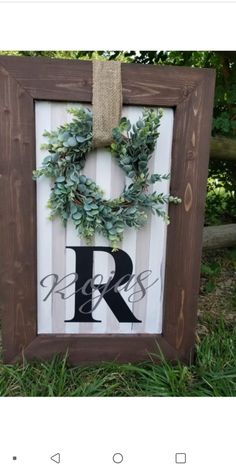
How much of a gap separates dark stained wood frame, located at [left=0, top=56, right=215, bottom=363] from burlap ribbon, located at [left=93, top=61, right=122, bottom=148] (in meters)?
0.03

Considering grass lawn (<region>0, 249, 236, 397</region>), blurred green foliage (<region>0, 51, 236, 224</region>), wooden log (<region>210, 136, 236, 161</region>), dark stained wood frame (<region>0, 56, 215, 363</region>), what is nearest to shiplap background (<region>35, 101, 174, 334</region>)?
dark stained wood frame (<region>0, 56, 215, 363</region>)

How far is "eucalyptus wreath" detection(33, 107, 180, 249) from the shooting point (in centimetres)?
131

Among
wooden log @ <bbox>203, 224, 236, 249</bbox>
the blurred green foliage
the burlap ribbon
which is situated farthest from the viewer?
wooden log @ <bbox>203, 224, 236, 249</bbox>

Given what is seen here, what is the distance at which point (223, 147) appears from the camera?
2.03 m

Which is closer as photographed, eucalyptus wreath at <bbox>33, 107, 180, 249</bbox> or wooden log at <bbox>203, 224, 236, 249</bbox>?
eucalyptus wreath at <bbox>33, 107, 180, 249</bbox>

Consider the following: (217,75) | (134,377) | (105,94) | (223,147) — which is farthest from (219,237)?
(105,94)

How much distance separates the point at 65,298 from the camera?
1.49 m

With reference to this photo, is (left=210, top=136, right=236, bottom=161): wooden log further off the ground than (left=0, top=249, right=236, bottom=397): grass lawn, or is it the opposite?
(left=210, top=136, right=236, bottom=161): wooden log

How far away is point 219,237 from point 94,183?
1.08 meters

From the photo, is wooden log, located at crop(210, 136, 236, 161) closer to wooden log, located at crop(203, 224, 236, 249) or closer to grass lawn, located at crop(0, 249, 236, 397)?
wooden log, located at crop(203, 224, 236, 249)

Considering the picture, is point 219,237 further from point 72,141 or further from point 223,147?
point 72,141

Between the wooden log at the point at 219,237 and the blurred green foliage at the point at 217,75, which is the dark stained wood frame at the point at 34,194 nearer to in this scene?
the blurred green foliage at the point at 217,75

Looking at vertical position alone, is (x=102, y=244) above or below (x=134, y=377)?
above

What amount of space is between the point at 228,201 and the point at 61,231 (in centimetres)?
159
